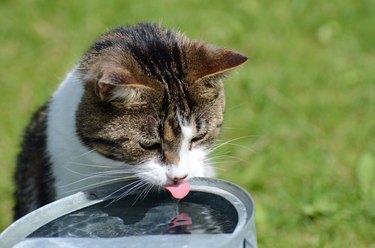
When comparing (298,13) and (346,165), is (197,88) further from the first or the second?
(298,13)

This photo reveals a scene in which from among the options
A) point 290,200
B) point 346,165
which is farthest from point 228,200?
point 346,165

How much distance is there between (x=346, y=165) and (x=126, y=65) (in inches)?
66.0

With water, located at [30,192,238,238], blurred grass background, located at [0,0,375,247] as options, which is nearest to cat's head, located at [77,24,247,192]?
water, located at [30,192,238,238]

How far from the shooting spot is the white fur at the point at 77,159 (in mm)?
2496

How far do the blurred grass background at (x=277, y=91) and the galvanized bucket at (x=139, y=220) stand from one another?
821mm

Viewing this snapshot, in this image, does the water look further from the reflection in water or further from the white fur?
the white fur

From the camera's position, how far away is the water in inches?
84.3

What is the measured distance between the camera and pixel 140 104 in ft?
8.16

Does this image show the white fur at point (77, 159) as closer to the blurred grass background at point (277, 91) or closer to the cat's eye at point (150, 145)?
the cat's eye at point (150, 145)

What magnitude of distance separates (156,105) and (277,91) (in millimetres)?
1996

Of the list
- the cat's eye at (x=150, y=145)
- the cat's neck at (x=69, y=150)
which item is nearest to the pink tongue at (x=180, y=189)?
the cat's eye at (x=150, y=145)

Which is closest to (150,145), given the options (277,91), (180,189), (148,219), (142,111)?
(142,111)

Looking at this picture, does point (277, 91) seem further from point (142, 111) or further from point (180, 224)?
point (180, 224)

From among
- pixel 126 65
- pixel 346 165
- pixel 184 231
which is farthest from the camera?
pixel 346 165
